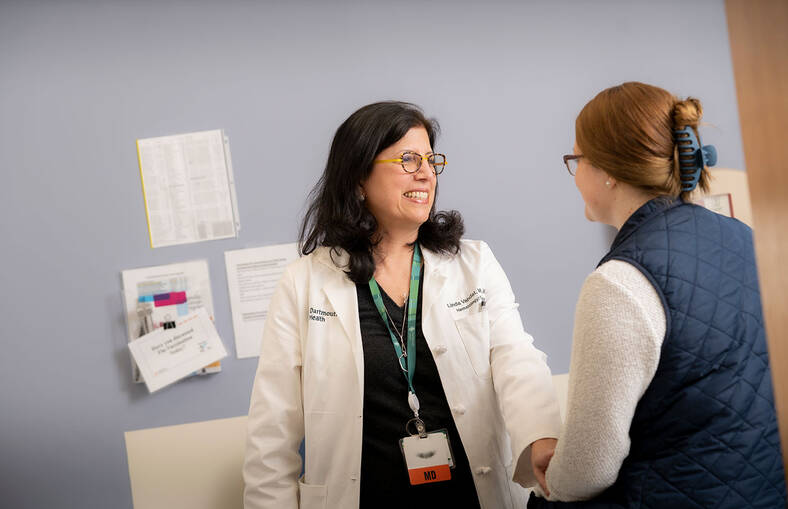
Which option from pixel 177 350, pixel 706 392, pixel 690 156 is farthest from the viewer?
pixel 177 350

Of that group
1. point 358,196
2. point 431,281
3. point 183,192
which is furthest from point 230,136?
point 431,281

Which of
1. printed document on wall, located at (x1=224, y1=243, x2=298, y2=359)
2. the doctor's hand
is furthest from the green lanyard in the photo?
printed document on wall, located at (x1=224, y1=243, x2=298, y2=359)

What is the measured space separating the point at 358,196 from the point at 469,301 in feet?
1.50

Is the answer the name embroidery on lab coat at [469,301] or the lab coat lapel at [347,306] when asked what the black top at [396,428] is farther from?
the name embroidery on lab coat at [469,301]

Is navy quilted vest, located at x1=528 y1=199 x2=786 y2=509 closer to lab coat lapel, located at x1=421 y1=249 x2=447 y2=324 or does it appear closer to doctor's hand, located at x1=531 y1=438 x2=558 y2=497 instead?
doctor's hand, located at x1=531 y1=438 x2=558 y2=497

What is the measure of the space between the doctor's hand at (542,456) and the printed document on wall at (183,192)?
65.2 inches

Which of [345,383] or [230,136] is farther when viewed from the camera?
[230,136]

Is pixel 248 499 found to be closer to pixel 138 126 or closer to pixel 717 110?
pixel 138 126

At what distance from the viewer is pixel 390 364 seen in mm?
1584

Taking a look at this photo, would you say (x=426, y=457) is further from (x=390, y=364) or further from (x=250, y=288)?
(x=250, y=288)

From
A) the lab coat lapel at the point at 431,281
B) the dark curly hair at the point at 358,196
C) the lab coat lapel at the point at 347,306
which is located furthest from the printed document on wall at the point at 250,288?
the lab coat lapel at the point at 431,281

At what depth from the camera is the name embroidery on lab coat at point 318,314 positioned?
64.7 inches

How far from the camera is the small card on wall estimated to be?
2461 millimetres

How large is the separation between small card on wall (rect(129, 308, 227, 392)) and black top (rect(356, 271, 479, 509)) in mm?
1141
